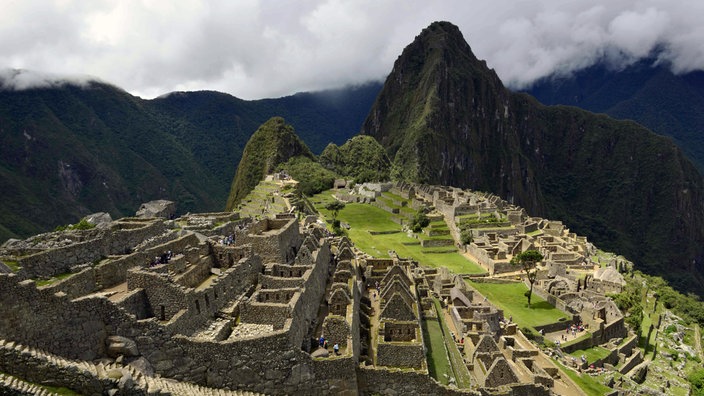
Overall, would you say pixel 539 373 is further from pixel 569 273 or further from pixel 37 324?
pixel 569 273

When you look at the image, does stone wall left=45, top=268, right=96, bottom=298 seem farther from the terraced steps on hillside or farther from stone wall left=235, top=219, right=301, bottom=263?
the terraced steps on hillside

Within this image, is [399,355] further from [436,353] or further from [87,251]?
[87,251]

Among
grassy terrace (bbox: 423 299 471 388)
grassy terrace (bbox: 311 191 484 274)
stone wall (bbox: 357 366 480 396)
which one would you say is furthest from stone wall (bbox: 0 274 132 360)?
grassy terrace (bbox: 311 191 484 274)

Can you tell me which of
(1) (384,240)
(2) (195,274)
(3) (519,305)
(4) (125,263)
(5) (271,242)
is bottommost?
(3) (519,305)

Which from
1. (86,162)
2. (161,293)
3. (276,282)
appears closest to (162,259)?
(161,293)

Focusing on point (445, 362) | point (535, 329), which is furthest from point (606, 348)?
point (445, 362)

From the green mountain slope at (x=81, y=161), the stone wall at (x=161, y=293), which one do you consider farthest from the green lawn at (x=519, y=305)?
the green mountain slope at (x=81, y=161)
